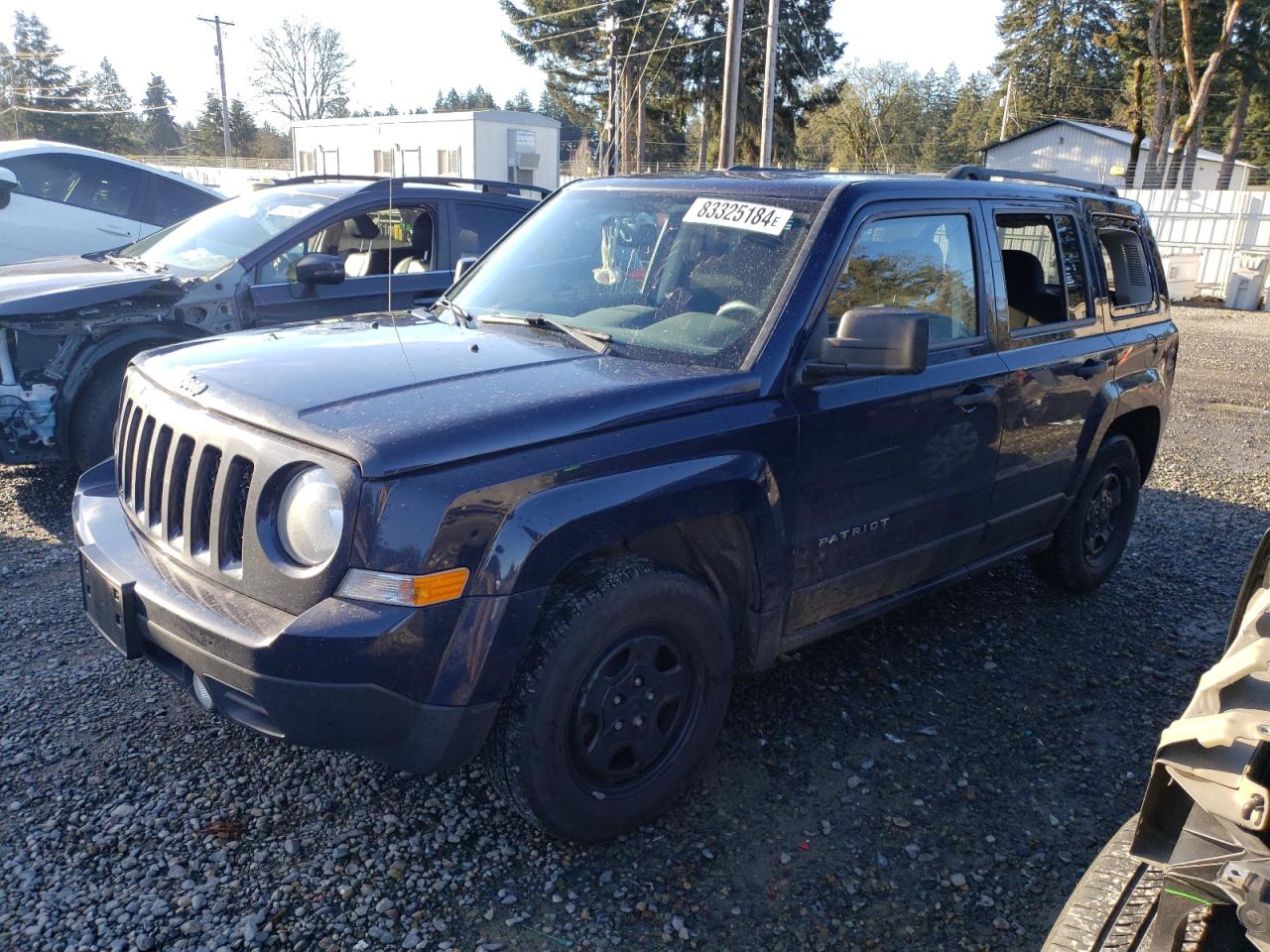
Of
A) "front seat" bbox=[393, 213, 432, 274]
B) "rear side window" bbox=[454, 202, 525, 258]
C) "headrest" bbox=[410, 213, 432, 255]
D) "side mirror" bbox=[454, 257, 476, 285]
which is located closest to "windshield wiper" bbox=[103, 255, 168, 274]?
"front seat" bbox=[393, 213, 432, 274]

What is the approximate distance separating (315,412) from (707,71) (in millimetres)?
35719

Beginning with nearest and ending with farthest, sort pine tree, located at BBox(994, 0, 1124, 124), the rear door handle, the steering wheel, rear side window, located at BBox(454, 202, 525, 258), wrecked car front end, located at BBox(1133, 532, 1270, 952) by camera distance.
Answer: wrecked car front end, located at BBox(1133, 532, 1270, 952)
the steering wheel
the rear door handle
rear side window, located at BBox(454, 202, 525, 258)
pine tree, located at BBox(994, 0, 1124, 124)

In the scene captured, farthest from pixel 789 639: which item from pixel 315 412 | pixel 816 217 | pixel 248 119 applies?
pixel 248 119

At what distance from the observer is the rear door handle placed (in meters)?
3.58

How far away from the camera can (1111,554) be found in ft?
16.5

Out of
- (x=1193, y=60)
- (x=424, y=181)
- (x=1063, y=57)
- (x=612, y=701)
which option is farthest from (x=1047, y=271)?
(x=1063, y=57)

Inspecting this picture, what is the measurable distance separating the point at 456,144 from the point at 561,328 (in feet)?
82.5

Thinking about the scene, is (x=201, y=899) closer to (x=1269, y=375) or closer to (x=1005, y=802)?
(x=1005, y=802)

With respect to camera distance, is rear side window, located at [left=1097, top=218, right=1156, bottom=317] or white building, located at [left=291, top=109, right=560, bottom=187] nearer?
rear side window, located at [left=1097, top=218, right=1156, bottom=317]

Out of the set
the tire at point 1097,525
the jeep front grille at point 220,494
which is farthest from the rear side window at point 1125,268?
the jeep front grille at point 220,494

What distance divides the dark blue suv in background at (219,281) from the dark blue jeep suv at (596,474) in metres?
1.37

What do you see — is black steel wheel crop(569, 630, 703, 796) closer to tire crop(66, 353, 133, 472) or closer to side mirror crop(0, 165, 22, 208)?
tire crop(66, 353, 133, 472)

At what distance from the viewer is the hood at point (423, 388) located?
235 centimetres

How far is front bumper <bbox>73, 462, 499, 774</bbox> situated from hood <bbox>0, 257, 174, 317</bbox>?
3.27 meters
